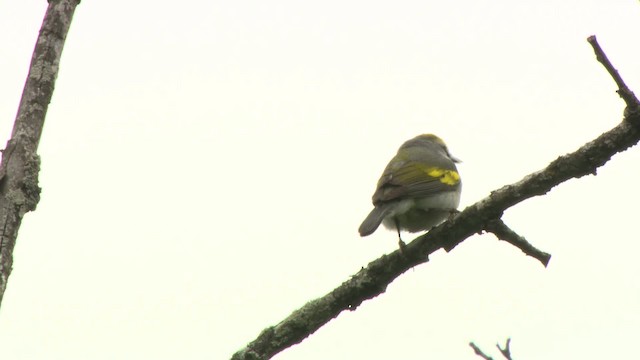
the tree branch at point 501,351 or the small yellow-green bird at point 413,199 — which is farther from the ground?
the small yellow-green bird at point 413,199

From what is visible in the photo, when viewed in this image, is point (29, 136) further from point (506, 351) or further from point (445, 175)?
point (445, 175)

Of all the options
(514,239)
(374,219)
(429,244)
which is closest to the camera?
(514,239)

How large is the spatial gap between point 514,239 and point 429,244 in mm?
426

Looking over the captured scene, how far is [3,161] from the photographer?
3.09 metres

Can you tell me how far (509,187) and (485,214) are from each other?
16 cm

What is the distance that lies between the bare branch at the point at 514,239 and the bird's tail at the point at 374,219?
208cm

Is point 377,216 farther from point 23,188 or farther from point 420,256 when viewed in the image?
point 23,188

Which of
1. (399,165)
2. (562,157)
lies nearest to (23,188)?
(562,157)

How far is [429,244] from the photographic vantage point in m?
3.82

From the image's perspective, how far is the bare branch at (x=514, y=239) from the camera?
138 inches

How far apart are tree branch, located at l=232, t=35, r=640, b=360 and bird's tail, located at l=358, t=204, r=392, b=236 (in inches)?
66.1

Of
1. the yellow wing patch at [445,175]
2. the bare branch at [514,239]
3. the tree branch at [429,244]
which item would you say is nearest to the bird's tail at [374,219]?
the yellow wing patch at [445,175]

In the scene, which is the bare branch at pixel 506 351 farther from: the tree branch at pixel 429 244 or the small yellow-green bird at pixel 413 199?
the small yellow-green bird at pixel 413 199

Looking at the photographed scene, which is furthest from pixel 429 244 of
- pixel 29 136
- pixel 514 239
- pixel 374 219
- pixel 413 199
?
pixel 413 199
